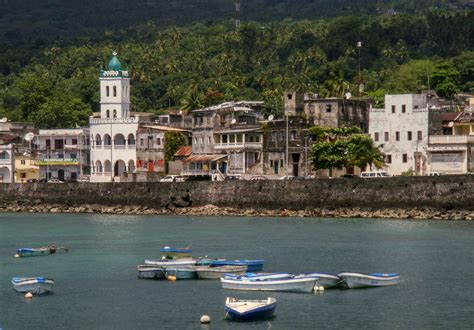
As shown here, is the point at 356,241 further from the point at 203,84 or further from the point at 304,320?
the point at 203,84

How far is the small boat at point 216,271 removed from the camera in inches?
2732

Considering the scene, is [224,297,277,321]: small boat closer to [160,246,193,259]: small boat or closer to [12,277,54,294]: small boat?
[12,277,54,294]: small boat

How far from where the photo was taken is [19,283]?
6569 cm

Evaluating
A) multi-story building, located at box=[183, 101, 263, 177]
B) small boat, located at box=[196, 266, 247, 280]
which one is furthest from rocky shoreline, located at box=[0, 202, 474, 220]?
small boat, located at box=[196, 266, 247, 280]

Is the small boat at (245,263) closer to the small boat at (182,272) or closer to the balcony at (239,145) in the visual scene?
the small boat at (182,272)

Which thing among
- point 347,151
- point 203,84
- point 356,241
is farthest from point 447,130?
point 203,84

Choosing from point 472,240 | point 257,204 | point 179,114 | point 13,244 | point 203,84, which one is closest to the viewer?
point 472,240

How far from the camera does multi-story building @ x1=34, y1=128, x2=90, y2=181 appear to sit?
138m

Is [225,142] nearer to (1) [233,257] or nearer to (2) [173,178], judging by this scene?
(2) [173,178]

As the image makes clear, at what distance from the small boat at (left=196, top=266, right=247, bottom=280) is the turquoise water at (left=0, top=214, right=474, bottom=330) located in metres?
1.02

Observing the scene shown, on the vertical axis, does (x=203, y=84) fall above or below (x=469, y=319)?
above

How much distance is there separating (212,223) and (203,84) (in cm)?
8283

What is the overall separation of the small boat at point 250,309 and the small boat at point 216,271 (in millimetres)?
11359

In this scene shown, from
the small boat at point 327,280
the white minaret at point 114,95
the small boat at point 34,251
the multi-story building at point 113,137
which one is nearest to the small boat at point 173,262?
the small boat at point 327,280
